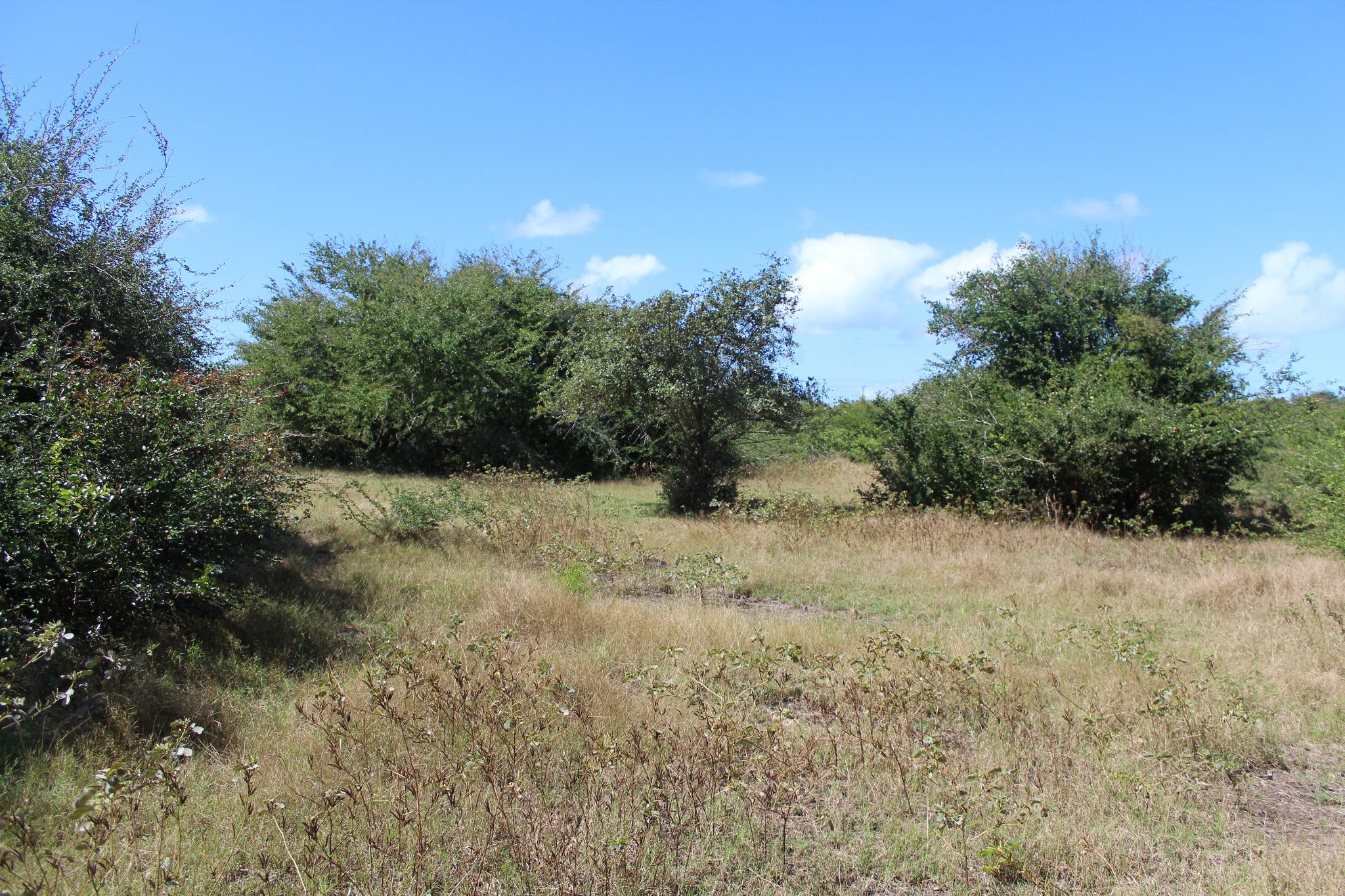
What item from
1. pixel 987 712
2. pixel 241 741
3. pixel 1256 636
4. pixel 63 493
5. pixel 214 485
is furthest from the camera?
pixel 1256 636

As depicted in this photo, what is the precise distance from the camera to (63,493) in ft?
16.3

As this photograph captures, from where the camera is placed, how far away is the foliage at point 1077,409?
14.4 meters

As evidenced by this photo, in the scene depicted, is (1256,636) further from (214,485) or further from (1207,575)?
(214,485)

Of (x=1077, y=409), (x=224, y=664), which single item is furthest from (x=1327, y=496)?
(x=224, y=664)

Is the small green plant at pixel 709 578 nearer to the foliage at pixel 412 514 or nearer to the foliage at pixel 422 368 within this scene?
the foliage at pixel 412 514

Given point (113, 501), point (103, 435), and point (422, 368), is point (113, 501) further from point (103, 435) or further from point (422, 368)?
point (422, 368)

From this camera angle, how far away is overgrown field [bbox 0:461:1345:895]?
3.40 metres

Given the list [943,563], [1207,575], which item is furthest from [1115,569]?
[943,563]

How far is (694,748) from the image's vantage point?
14.5ft

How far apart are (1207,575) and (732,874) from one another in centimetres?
854

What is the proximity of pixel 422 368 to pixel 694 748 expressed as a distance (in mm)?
18331

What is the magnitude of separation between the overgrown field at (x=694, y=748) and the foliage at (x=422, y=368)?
13.2m

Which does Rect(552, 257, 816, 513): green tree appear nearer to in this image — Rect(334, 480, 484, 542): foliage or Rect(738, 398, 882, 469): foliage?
Rect(738, 398, 882, 469): foliage

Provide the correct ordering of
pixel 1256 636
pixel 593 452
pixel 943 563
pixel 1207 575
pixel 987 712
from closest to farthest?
pixel 987 712, pixel 1256 636, pixel 1207 575, pixel 943 563, pixel 593 452
